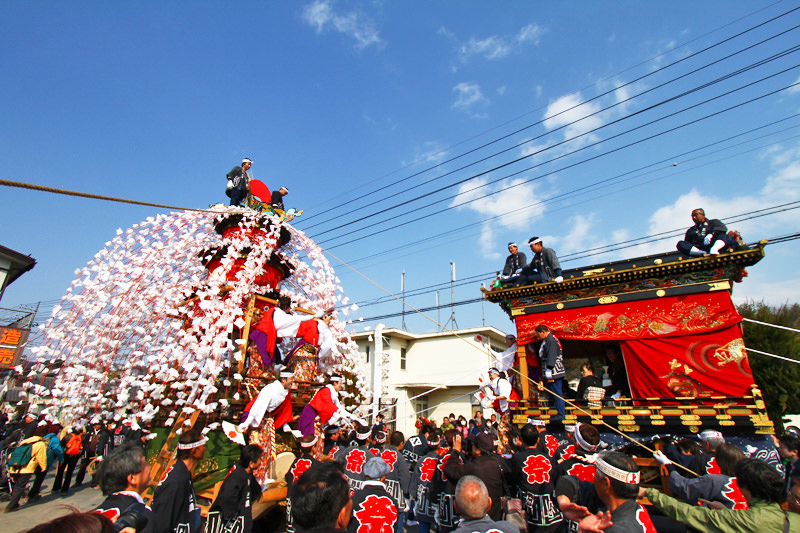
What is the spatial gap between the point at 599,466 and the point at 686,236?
8.51 metres

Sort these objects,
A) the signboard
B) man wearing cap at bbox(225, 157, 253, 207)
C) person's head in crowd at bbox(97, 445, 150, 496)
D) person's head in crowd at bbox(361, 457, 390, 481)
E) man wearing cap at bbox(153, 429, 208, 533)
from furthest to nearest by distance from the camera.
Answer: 1. the signboard
2. man wearing cap at bbox(225, 157, 253, 207)
3. person's head in crowd at bbox(361, 457, 390, 481)
4. man wearing cap at bbox(153, 429, 208, 533)
5. person's head in crowd at bbox(97, 445, 150, 496)

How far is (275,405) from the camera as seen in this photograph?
19.6 feet

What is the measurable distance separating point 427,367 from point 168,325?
23132 mm

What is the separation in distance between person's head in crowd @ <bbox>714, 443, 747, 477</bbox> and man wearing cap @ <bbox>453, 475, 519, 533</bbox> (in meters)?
2.86

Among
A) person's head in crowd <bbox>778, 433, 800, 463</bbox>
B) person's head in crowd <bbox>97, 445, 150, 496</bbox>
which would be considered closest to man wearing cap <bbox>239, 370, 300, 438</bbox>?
person's head in crowd <bbox>97, 445, 150, 496</bbox>

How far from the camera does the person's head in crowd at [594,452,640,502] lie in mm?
2795

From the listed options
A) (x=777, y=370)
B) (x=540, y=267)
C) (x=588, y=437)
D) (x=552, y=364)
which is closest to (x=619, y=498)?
(x=588, y=437)

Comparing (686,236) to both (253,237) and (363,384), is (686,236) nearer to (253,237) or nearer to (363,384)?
(363,384)

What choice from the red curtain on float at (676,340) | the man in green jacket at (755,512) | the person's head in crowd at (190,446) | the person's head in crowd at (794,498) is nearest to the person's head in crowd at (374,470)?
the person's head in crowd at (190,446)

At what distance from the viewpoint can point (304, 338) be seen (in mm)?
6434

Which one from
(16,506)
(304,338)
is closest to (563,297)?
(304,338)

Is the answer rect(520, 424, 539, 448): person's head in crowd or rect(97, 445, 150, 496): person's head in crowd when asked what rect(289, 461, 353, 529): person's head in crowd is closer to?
rect(97, 445, 150, 496): person's head in crowd

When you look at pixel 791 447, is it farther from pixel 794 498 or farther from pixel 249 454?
pixel 249 454

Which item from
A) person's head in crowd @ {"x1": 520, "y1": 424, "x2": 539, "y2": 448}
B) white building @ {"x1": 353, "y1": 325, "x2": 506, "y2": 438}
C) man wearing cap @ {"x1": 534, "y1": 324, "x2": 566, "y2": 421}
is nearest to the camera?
person's head in crowd @ {"x1": 520, "y1": 424, "x2": 539, "y2": 448}
